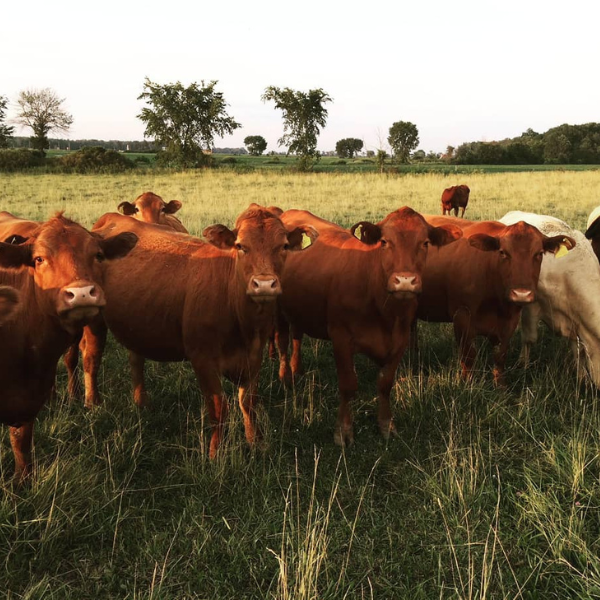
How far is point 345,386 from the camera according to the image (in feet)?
14.6

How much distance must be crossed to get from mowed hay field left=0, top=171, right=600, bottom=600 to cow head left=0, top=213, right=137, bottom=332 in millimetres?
1108

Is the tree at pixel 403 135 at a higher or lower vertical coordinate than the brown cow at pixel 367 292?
higher

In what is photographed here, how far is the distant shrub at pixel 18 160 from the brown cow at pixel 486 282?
40.9m

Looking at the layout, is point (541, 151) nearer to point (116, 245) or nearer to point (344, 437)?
point (344, 437)

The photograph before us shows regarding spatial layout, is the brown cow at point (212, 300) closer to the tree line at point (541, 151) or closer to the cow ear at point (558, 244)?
the cow ear at point (558, 244)

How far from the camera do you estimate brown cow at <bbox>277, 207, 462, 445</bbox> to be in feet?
13.2

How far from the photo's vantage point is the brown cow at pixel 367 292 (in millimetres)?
4027

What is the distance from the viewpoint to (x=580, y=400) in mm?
4801

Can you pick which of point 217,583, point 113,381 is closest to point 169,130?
point 113,381

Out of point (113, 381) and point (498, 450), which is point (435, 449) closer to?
point (498, 450)

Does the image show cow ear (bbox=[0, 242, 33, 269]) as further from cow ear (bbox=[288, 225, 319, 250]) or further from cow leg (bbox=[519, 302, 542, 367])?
cow leg (bbox=[519, 302, 542, 367])

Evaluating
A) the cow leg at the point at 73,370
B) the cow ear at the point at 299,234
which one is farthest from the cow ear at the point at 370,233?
the cow leg at the point at 73,370

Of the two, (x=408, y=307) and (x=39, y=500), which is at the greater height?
(x=408, y=307)

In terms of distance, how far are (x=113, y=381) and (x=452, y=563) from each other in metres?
3.78
